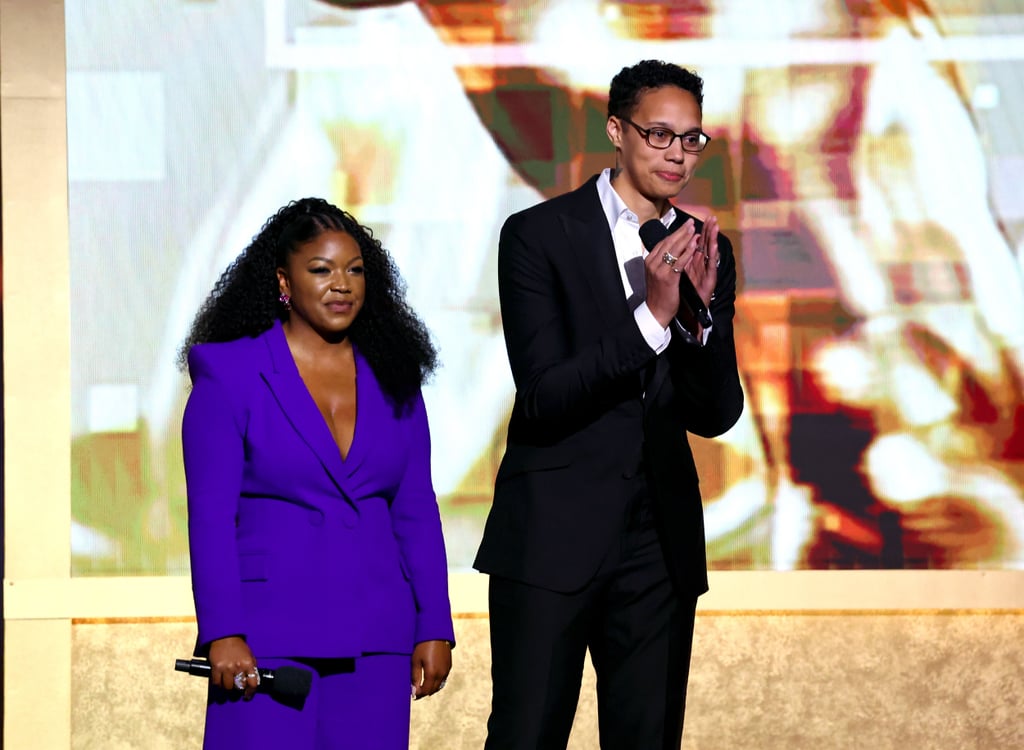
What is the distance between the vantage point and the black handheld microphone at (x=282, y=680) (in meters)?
2.63

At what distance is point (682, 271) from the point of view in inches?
106

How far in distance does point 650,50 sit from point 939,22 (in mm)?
897

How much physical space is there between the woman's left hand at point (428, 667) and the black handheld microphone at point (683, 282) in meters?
0.78

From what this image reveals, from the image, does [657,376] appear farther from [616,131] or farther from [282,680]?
[282,680]

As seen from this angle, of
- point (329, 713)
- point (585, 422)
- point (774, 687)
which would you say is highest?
point (585, 422)

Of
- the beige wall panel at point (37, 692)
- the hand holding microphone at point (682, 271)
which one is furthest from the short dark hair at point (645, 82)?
the beige wall panel at point (37, 692)

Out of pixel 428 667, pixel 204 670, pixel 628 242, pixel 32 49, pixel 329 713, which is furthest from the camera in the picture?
pixel 32 49

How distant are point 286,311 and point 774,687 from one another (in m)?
2.41

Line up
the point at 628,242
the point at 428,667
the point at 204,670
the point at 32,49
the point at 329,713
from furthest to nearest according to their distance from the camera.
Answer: the point at 32,49, the point at 628,242, the point at 428,667, the point at 329,713, the point at 204,670

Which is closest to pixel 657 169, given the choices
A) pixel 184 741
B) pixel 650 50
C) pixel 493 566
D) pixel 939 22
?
pixel 493 566

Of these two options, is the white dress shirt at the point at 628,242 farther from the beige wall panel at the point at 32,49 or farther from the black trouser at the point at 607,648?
the beige wall panel at the point at 32,49

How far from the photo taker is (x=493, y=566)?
9.64 ft

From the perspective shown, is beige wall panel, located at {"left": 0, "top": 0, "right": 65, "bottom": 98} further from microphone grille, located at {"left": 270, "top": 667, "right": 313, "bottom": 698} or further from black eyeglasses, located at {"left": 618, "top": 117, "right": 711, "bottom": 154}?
microphone grille, located at {"left": 270, "top": 667, "right": 313, "bottom": 698}

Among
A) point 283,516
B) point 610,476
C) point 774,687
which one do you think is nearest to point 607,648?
point 610,476
